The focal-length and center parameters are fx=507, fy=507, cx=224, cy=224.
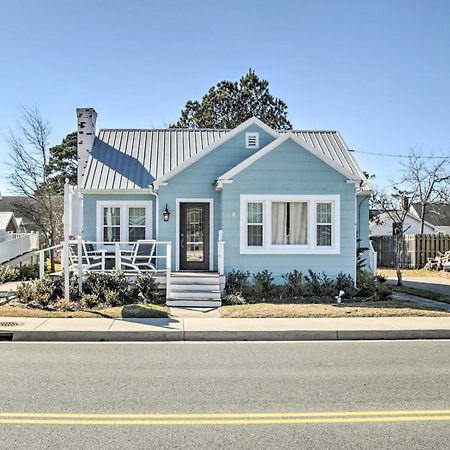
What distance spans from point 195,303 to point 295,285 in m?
3.16

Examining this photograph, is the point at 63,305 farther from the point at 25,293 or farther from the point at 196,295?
the point at 196,295

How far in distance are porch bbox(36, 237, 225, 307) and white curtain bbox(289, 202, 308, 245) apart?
7.53 ft

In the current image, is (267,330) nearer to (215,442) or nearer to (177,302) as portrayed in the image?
(177,302)

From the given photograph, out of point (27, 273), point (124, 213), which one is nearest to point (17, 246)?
point (27, 273)

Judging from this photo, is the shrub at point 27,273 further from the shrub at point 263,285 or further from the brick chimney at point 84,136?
the shrub at point 263,285

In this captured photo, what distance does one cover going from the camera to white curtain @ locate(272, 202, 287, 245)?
51.6 ft

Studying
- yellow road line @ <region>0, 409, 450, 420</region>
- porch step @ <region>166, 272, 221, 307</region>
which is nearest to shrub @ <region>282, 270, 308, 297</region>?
porch step @ <region>166, 272, 221, 307</region>

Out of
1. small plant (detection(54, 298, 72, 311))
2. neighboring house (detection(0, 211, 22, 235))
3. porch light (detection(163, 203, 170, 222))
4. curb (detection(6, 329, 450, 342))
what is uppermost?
neighboring house (detection(0, 211, 22, 235))

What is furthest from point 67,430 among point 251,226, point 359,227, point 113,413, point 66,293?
point 359,227

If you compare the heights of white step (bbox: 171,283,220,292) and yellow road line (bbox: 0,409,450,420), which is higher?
white step (bbox: 171,283,220,292)

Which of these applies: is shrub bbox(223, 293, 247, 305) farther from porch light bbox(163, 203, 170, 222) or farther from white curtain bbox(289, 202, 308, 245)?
porch light bbox(163, 203, 170, 222)

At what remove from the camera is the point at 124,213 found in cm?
1745

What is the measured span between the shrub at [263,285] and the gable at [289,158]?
3036 millimetres

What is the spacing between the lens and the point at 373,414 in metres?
5.38
